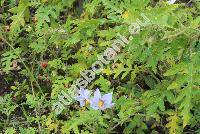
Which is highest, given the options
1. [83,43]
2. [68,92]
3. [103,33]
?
[103,33]

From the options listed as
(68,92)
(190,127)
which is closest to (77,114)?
(68,92)

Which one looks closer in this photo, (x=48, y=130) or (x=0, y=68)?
(x=48, y=130)

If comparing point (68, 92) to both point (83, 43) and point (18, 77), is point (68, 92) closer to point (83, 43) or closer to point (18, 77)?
point (83, 43)

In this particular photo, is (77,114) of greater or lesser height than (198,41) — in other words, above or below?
below

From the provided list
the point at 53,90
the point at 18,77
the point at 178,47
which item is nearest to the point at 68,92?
the point at 53,90

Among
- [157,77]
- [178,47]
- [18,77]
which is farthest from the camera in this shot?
[18,77]

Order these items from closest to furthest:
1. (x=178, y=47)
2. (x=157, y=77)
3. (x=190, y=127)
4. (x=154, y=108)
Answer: (x=178, y=47) < (x=154, y=108) < (x=190, y=127) < (x=157, y=77)

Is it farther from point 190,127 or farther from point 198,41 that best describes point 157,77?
point 198,41

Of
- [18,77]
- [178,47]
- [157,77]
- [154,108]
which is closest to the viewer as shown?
[178,47]

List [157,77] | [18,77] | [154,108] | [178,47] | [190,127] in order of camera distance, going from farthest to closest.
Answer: [18,77] → [157,77] → [190,127] → [154,108] → [178,47]
